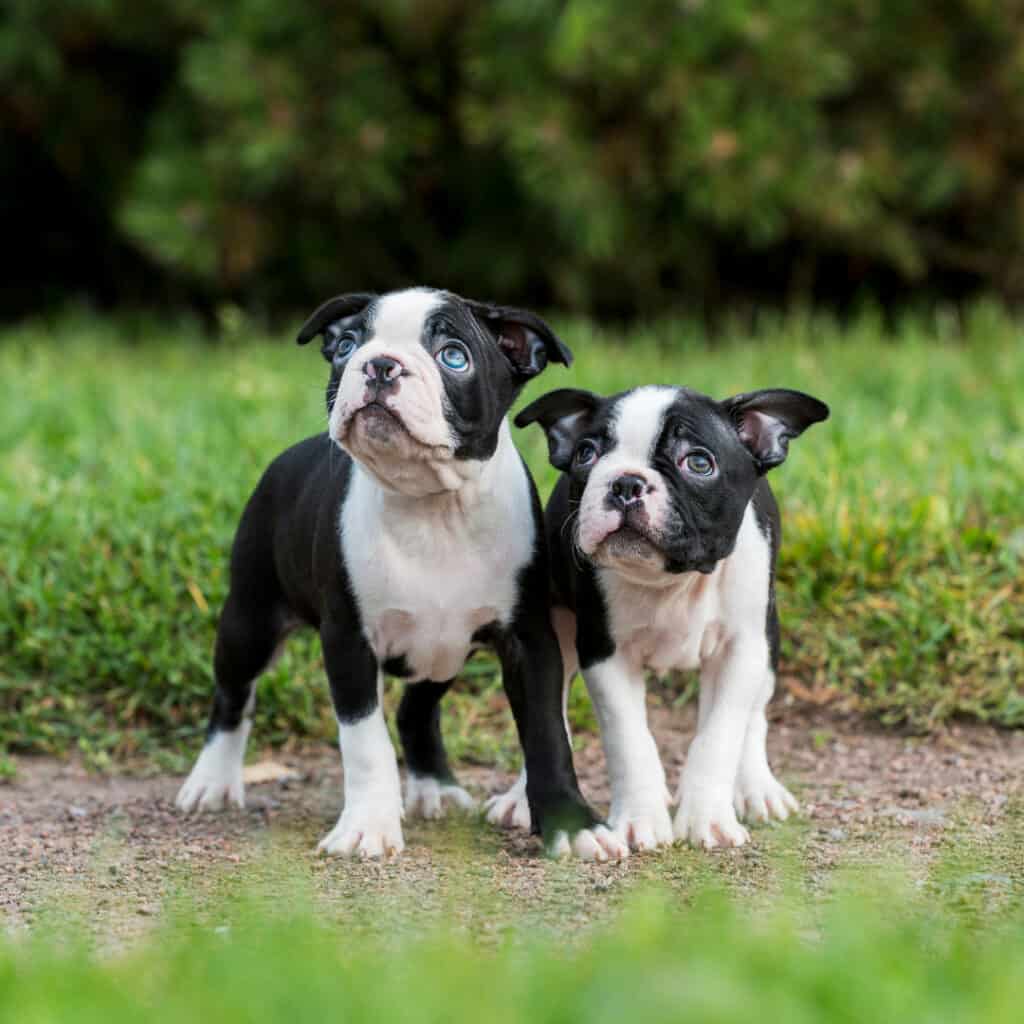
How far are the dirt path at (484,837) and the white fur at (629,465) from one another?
89 centimetres

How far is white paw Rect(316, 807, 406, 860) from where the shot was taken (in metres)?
4.77

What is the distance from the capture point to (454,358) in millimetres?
4723

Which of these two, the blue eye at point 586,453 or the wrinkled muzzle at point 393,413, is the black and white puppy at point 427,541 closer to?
the wrinkled muzzle at point 393,413

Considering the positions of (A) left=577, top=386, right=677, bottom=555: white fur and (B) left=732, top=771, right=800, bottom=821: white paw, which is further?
(B) left=732, top=771, right=800, bottom=821: white paw

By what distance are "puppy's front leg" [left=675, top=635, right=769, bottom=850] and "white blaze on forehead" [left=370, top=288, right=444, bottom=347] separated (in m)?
1.27

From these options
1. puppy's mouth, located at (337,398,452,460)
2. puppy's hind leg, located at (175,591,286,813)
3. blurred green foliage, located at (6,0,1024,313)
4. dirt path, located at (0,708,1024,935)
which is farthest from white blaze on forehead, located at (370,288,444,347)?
blurred green foliage, located at (6,0,1024,313)

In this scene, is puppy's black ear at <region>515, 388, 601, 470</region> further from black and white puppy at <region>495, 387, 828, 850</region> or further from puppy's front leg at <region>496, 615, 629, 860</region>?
puppy's front leg at <region>496, 615, 629, 860</region>

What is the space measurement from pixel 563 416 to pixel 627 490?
20.9 inches

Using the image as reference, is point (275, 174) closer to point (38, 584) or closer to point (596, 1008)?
point (38, 584)

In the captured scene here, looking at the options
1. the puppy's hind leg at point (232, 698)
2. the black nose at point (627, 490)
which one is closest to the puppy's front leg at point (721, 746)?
the black nose at point (627, 490)

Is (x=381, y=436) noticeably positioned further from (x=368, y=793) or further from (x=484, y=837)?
(x=484, y=837)

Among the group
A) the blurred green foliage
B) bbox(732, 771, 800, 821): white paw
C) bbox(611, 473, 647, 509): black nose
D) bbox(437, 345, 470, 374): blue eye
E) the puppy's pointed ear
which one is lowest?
bbox(732, 771, 800, 821): white paw

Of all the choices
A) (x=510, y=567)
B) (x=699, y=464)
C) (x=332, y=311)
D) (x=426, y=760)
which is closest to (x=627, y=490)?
(x=699, y=464)

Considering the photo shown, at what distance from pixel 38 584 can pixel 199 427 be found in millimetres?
1888
